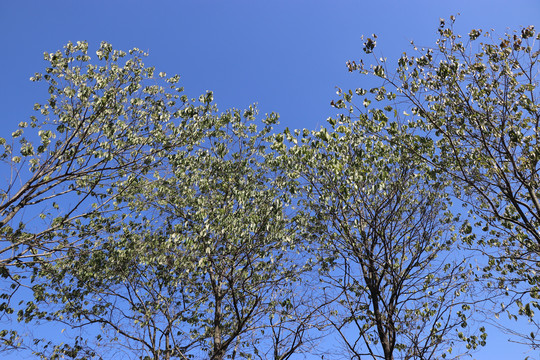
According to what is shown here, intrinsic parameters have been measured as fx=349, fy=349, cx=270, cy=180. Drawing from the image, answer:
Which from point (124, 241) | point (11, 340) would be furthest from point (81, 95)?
point (11, 340)

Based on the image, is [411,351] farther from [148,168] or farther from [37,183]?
[37,183]

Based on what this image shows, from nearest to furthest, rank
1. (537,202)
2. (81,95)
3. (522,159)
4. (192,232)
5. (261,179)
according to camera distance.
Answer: (537,202) < (522,159) < (81,95) < (192,232) < (261,179)

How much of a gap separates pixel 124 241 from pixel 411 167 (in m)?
10.2

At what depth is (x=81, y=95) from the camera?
34.8 feet

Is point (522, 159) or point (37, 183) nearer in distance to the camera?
point (522, 159)

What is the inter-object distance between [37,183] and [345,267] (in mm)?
9703

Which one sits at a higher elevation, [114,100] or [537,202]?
[114,100]

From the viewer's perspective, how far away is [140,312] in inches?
518

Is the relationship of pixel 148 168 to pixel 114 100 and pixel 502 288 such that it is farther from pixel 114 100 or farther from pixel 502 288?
pixel 502 288

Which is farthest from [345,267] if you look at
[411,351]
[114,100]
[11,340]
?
[11,340]

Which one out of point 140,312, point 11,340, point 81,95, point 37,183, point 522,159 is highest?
point 81,95

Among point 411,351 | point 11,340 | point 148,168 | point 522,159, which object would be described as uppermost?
point 148,168

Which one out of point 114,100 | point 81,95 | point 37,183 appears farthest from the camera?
point 114,100

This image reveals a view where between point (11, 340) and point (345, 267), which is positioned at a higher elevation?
point (345, 267)
